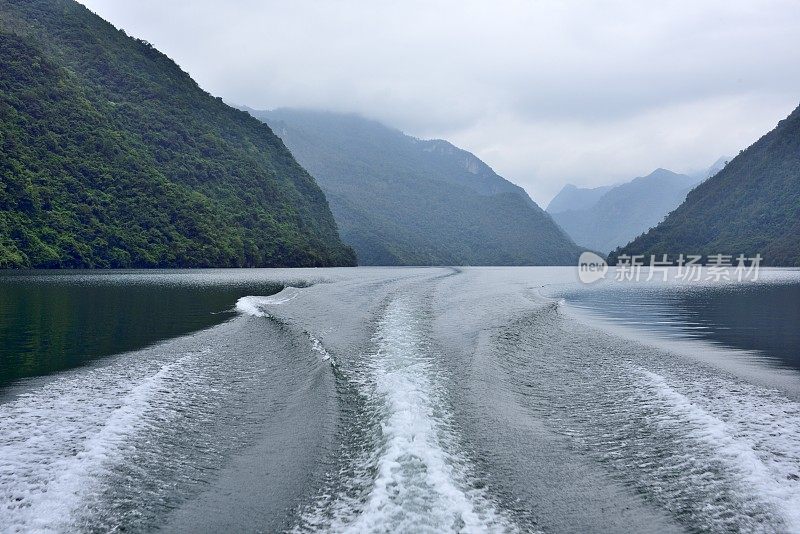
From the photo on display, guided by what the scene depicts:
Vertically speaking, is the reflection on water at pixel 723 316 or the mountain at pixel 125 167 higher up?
the mountain at pixel 125 167

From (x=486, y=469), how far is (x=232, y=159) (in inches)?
5381

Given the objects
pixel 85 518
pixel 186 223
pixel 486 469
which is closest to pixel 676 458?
pixel 486 469

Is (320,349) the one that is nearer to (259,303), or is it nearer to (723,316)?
(259,303)

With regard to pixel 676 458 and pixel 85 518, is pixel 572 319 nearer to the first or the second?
pixel 676 458

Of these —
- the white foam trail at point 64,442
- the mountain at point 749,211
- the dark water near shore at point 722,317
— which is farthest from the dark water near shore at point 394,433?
the mountain at point 749,211

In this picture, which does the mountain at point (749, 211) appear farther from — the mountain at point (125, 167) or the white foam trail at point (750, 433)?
the white foam trail at point (750, 433)

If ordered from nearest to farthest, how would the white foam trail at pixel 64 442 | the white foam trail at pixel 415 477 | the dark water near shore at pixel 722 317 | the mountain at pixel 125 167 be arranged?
the white foam trail at pixel 415 477
the white foam trail at pixel 64 442
the dark water near shore at pixel 722 317
the mountain at pixel 125 167

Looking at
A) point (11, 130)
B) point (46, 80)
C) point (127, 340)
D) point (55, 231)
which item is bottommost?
point (127, 340)

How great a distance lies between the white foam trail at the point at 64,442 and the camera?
5652mm

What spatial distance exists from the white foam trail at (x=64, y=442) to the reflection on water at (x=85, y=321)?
219 cm

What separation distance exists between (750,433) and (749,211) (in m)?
184

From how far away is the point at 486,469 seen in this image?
6996 millimetres

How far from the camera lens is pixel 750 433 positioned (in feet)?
26.9

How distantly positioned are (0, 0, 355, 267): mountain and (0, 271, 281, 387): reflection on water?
140ft
